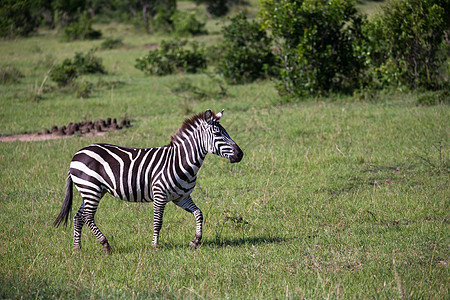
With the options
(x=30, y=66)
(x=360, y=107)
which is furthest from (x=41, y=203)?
(x=30, y=66)

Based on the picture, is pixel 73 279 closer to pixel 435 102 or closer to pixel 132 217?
pixel 132 217

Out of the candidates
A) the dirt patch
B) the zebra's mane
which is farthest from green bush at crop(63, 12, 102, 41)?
the zebra's mane

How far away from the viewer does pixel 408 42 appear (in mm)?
14719

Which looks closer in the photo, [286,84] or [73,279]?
[73,279]

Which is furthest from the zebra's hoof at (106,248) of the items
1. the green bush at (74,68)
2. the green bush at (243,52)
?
the green bush at (74,68)

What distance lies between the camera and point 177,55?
70.3 ft

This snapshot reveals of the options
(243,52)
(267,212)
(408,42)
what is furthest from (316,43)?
(267,212)

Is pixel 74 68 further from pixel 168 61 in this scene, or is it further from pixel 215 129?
pixel 215 129

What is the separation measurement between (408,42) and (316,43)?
8.83 feet

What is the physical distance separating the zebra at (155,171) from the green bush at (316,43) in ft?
32.9

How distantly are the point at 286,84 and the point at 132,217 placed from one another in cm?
965

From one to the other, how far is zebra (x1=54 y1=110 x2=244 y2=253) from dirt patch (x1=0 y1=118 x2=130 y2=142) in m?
6.64

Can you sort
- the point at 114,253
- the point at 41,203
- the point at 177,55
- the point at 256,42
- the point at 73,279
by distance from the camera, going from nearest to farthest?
the point at 73,279
the point at 114,253
the point at 41,203
the point at 256,42
the point at 177,55

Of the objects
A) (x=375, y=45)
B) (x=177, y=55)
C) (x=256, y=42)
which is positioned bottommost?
(x=177, y=55)
